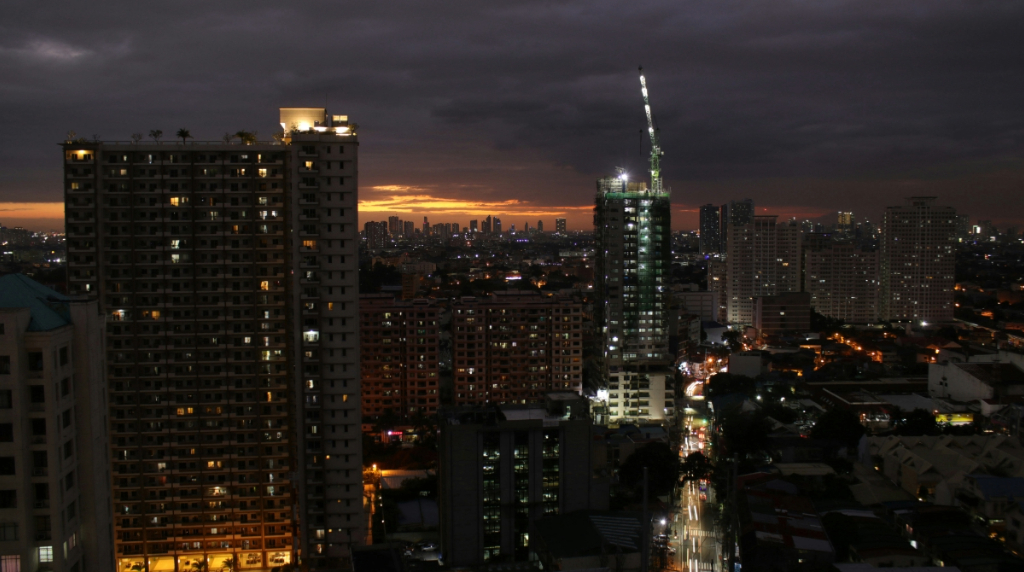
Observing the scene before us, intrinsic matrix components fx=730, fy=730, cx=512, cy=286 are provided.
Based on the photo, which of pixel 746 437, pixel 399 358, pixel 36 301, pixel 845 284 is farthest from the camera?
pixel 845 284

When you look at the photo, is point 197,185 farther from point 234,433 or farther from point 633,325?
point 633,325

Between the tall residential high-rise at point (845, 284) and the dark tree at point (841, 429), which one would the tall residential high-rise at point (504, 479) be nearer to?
the dark tree at point (841, 429)

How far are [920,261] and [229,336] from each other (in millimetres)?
45679

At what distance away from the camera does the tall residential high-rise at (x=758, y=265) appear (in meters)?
50.4

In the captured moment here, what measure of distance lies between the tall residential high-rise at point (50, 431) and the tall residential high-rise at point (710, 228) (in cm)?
11258

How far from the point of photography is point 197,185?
49.8 feet

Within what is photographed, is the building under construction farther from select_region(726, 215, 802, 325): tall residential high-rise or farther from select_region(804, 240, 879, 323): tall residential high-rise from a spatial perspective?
select_region(804, 240, 879, 323): tall residential high-rise

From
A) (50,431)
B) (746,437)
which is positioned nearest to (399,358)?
(746,437)

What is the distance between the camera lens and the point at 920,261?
47406mm

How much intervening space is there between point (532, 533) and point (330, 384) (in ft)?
16.5

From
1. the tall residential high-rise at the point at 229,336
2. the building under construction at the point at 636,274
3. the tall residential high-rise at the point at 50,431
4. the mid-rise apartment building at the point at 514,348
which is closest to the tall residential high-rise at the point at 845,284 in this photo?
the building under construction at the point at 636,274

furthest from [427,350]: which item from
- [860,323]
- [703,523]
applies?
[860,323]

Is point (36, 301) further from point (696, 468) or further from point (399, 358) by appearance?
point (399, 358)

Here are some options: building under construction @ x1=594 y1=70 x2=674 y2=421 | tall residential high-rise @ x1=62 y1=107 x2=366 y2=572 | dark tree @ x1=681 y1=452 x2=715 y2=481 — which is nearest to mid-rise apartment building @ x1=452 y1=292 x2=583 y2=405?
building under construction @ x1=594 y1=70 x2=674 y2=421
